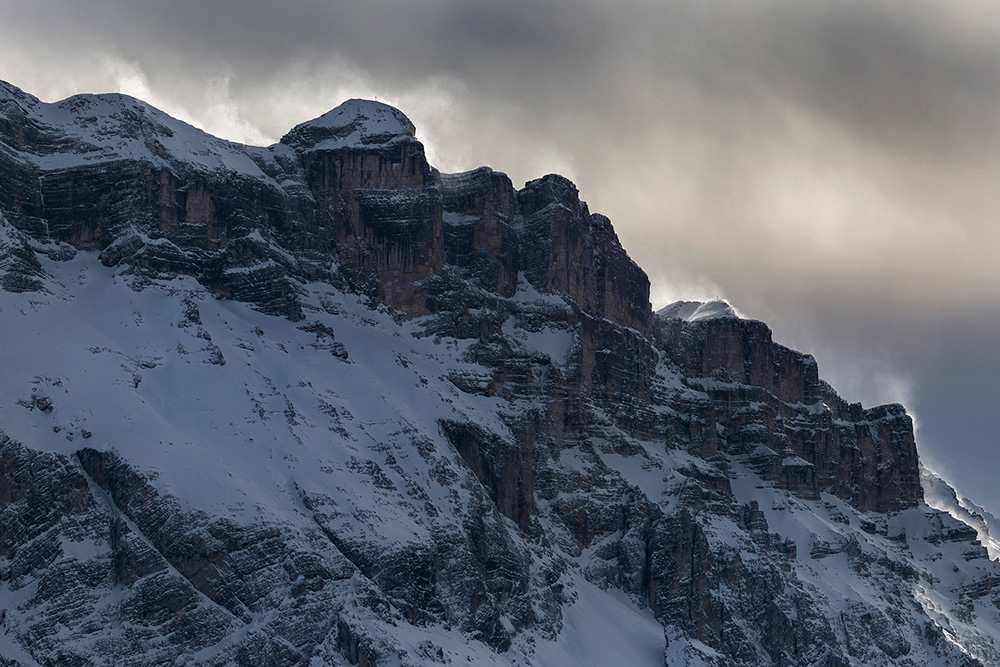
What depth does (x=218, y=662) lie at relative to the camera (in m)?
191

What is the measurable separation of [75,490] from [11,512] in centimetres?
687

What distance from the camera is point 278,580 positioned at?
19962cm

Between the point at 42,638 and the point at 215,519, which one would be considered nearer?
the point at 42,638

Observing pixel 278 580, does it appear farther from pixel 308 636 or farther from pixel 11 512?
pixel 11 512

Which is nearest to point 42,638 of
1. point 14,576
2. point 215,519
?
point 14,576

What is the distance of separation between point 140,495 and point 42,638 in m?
19.4

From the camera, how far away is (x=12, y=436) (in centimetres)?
19925

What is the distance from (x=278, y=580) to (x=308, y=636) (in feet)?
22.7

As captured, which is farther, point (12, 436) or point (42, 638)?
point (12, 436)

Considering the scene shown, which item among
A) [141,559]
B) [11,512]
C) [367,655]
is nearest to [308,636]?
[367,655]

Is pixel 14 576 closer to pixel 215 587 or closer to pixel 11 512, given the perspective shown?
pixel 11 512

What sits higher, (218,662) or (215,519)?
(215,519)

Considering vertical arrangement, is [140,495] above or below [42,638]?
above

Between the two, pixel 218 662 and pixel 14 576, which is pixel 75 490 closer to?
pixel 14 576
